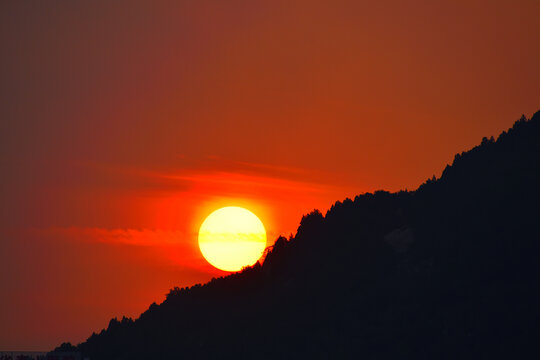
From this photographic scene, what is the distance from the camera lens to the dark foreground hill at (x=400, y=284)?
5379 inches

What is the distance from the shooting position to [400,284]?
153 metres

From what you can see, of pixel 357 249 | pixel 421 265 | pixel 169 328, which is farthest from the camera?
pixel 169 328

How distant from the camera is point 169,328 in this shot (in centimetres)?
18375

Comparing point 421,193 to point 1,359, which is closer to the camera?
point 1,359

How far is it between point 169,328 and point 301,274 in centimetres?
2861

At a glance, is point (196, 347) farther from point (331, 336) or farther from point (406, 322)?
point (406, 322)

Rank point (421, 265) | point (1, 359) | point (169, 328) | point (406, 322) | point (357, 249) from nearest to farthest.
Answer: point (1, 359) < point (406, 322) < point (421, 265) < point (357, 249) < point (169, 328)

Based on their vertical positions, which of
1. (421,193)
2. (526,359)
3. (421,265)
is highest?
(421,193)

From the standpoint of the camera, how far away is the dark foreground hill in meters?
137

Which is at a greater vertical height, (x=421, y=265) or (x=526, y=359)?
(x=421, y=265)

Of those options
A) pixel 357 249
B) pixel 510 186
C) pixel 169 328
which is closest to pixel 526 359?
pixel 510 186

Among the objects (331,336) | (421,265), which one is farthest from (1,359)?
(421,265)

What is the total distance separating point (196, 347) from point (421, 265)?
130 feet

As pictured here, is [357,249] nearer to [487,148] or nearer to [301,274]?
[301,274]
